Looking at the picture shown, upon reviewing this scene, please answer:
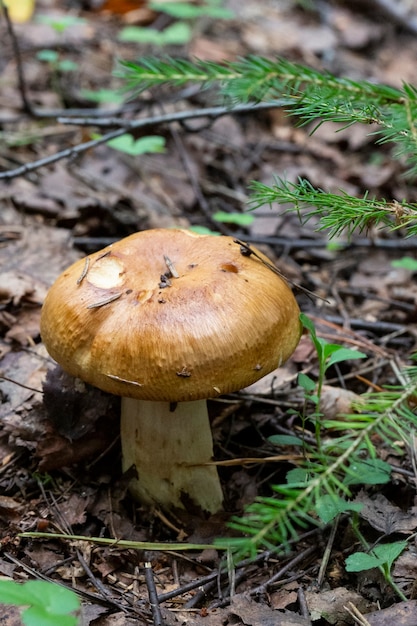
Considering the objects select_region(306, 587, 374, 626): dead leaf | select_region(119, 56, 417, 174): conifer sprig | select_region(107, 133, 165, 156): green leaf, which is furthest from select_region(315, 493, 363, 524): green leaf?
select_region(107, 133, 165, 156): green leaf

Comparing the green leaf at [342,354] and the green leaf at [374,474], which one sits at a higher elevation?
the green leaf at [342,354]

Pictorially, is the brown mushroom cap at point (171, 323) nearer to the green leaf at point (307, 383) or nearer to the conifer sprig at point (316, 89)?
the green leaf at point (307, 383)

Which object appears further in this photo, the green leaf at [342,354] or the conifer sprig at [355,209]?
the green leaf at [342,354]

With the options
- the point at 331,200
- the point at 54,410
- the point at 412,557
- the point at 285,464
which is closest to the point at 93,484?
the point at 54,410

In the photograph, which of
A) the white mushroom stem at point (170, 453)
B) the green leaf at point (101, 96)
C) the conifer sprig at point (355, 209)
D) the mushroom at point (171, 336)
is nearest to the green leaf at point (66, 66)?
the green leaf at point (101, 96)

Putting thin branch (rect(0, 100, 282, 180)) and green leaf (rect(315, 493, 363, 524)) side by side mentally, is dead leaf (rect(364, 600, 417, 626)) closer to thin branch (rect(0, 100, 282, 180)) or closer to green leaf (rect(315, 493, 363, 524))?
green leaf (rect(315, 493, 363, 524))

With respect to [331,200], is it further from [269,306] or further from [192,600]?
[192,600]

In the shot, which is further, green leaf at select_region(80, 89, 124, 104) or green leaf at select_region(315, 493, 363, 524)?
green leaf at select_region(80, 89, 124, 104)
